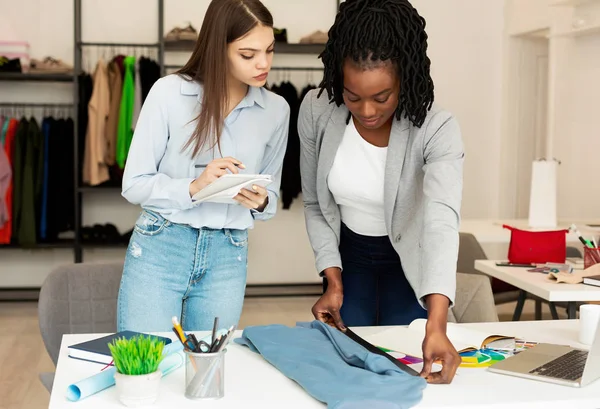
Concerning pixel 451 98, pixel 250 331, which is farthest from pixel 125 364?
pixel 451 98

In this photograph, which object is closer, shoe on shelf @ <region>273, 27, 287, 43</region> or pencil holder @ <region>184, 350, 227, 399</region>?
pencil holder @ <region>184, 350, 227, 399</region>

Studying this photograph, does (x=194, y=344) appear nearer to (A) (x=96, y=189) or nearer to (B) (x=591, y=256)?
(B) (x=591, y=256)

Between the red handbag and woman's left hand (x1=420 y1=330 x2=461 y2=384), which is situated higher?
woman's left hand (x1=420 y1=330 x2=461 y2=384)

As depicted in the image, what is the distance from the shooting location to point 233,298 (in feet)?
7.14

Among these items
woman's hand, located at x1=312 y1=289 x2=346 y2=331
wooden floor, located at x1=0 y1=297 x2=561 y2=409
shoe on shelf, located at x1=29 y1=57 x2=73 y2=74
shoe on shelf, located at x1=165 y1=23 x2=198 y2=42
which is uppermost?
shoe on shelf, located at x1=165 y1=23 x2=198 y2=42

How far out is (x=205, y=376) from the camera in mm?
1502

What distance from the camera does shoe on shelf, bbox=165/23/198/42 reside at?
621 centimetres

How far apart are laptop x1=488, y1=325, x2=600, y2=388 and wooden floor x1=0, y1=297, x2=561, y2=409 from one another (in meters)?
2.71

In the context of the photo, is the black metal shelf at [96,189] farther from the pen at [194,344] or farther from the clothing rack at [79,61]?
the pen at [194,344]

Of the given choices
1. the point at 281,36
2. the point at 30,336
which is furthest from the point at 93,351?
the point at 281,36

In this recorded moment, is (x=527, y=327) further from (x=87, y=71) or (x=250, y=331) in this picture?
(x=87, y=71)

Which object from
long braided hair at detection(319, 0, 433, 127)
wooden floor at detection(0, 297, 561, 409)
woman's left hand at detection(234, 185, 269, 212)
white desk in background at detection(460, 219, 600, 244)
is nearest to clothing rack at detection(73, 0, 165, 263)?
wooden floor at detection(0, 297, 561, 409)

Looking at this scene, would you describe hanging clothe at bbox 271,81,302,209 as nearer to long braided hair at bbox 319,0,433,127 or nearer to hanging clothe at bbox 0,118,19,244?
hanging clothe at bbox 0,118,19,244

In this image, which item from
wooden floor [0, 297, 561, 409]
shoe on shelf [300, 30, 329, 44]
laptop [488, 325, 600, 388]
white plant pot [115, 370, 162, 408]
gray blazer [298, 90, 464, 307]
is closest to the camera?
white plant pot [115, 370, 162, 408]
